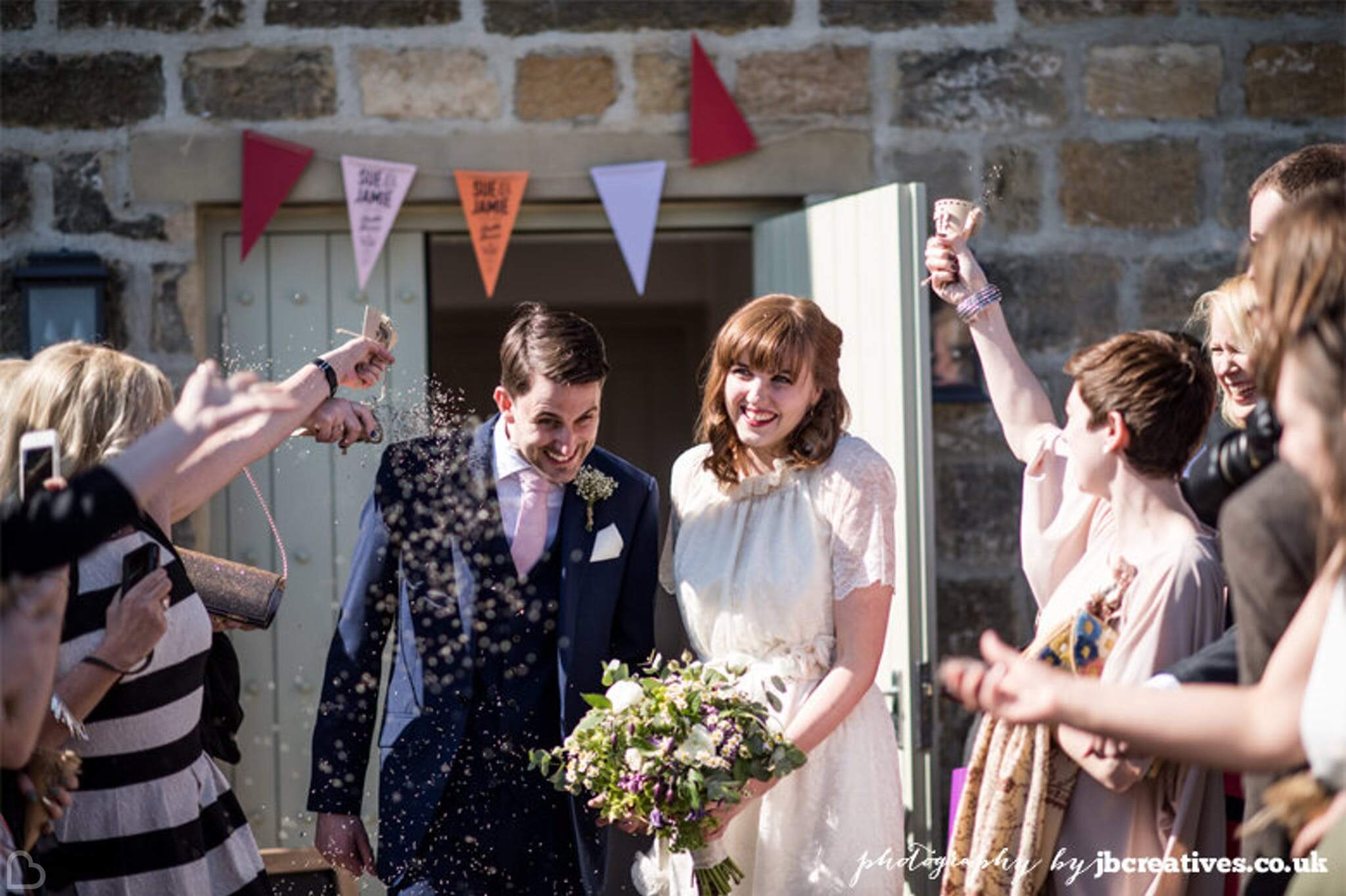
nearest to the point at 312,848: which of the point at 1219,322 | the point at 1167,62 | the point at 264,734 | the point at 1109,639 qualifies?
the point at 264,734

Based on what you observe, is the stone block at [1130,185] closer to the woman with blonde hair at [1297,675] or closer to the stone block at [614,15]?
the stone block at [614,15]

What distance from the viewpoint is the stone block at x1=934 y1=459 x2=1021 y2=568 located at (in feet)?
16.3

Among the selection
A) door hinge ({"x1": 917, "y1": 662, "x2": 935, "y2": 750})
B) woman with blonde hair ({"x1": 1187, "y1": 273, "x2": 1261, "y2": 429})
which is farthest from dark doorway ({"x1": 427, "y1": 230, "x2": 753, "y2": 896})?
woman with blonde hair ({"x1": 1187, "y1": 273, "x2": 1261, "y2": 429})

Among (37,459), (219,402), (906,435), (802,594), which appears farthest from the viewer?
(906,435)

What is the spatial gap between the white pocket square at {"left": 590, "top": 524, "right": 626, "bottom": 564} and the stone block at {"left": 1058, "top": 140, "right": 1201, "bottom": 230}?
227 cm

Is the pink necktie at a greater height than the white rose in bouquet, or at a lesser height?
greater

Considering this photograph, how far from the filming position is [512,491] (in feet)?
11.0

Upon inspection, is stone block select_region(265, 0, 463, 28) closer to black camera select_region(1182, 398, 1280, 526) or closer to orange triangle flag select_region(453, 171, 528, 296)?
orange triangle flag select_region(453, 171, 528, 296)

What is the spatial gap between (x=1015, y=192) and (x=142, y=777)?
3.18m

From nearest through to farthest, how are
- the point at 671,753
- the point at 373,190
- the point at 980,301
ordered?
the point at 671,753 < the point at 980,301 < the point at 373,190

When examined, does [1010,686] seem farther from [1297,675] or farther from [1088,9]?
[1088,9]

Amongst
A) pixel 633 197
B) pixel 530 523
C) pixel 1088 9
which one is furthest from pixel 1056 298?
pixel 530 523

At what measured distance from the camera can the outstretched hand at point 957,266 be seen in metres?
3.54

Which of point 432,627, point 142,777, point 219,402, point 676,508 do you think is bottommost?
point 142,777
